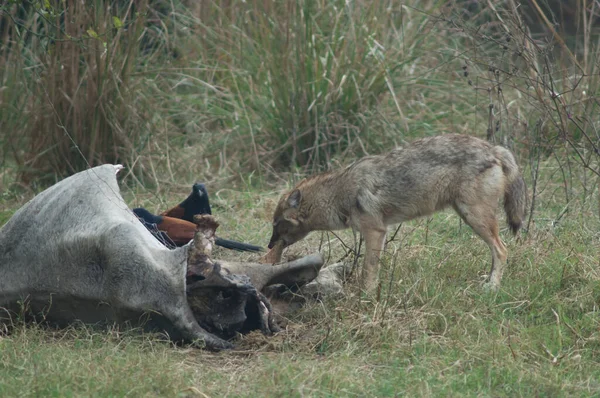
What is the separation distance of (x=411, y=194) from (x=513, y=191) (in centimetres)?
71

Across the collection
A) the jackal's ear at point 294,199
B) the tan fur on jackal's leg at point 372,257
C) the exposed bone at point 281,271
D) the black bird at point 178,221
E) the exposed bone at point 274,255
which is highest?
the black bird at point 178,221

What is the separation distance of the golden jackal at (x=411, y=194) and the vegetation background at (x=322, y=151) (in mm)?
244

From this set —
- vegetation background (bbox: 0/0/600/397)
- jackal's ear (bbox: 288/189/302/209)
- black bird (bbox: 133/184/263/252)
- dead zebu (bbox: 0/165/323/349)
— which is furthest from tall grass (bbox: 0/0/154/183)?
dead zebu (bbox: 0/165/323/349)

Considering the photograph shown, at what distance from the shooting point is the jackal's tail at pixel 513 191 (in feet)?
20.8

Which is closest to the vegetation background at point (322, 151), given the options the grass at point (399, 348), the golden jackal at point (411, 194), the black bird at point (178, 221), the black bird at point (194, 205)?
the grass at point (399, 348)

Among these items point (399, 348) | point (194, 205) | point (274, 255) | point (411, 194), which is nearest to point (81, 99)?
point (194, 205)

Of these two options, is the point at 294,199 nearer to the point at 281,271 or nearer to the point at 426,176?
the point at 426,176

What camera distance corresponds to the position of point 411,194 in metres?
6.40

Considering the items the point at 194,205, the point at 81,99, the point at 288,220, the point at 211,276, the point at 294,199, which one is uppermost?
the point at 211,276

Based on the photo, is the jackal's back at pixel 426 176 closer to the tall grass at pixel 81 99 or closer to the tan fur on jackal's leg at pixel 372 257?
the tan fur on jackal's leg at pixel 372 257

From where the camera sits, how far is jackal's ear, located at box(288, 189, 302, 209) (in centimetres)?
660

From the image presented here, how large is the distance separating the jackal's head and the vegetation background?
1.31ft

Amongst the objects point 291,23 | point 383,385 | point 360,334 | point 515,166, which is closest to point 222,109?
point 291,23

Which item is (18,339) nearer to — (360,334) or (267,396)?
(267,396)
